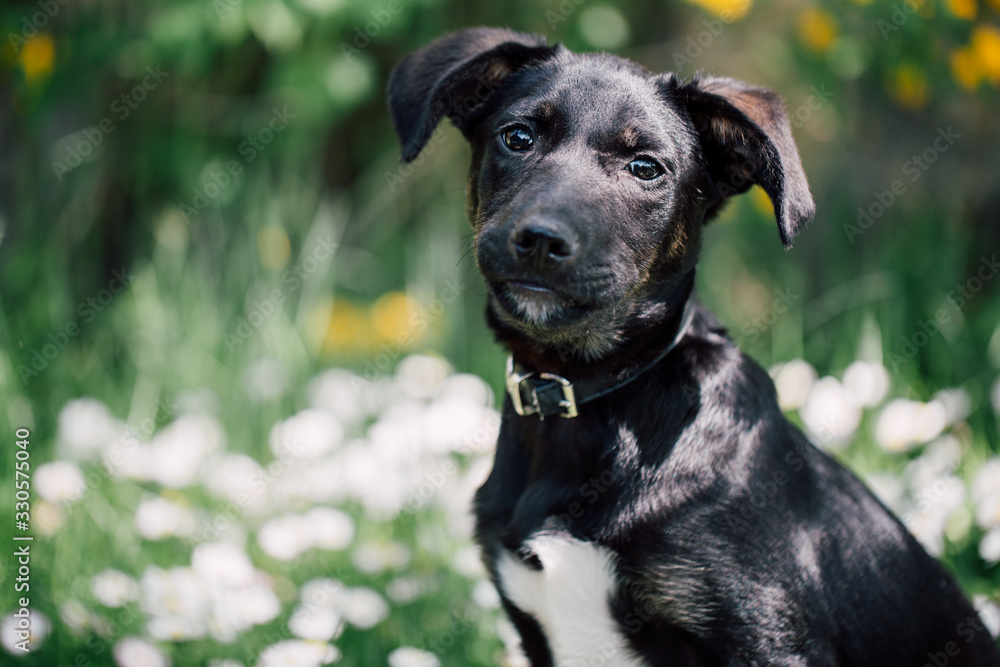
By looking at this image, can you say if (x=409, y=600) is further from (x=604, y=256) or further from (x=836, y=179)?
(x=836, y=179)

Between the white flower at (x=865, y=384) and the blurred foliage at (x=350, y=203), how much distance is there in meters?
0.23

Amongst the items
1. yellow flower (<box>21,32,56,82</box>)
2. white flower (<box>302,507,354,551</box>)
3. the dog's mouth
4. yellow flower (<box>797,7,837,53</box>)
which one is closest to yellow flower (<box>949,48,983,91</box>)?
yellow flower (<box>797,7,837,53</box>)

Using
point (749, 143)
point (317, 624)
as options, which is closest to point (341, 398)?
point (317, 624)

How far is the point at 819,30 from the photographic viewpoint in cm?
417

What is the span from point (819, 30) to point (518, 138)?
2459 mm

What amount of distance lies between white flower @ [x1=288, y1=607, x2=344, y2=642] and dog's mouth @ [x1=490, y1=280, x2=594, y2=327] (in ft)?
3.83

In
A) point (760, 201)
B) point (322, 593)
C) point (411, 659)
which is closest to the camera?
point (411, 659)

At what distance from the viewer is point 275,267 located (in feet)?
16.1

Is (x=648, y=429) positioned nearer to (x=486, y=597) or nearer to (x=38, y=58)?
(x=486, y=597)

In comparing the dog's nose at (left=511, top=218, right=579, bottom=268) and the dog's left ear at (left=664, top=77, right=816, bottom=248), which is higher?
the dog's left ear at (left=664, top=77, right=816, bottom=248)

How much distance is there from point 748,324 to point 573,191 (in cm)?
313

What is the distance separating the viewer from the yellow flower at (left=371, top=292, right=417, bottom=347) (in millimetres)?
5102

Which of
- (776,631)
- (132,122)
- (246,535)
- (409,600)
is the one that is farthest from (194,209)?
(776,631)

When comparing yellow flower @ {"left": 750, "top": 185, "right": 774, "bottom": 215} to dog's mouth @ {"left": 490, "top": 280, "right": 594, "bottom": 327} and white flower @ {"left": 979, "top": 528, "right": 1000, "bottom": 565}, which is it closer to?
white flower @ {"left": 979, "top": 528, "right": 1000, "bottom": 565}
